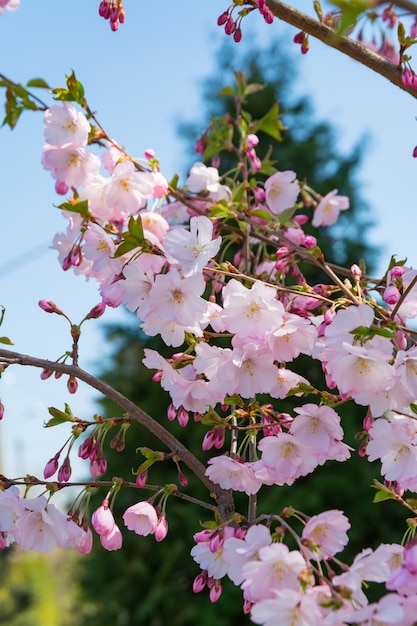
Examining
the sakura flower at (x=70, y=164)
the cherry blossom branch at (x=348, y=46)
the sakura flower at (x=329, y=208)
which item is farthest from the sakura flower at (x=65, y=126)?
the sakura flower at (x=329, y=208)

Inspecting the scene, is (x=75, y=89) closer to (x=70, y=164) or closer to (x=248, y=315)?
(x=70, y=164)

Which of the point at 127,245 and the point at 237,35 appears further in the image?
the point at 237,35

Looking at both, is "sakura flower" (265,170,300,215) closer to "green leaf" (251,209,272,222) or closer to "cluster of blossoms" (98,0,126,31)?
"green leaf" (251,209,272,222)

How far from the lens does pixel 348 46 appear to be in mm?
1331

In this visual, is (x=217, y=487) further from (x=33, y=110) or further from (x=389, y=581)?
(x=33, y=110)

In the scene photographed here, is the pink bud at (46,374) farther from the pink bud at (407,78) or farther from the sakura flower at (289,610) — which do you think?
the pink bud at (407,78)

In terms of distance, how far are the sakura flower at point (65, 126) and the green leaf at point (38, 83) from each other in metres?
0.12

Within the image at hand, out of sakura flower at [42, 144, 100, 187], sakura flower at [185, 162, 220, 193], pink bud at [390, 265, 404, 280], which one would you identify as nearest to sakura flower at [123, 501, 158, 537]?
pink bud at [390, 265, 404, 280]

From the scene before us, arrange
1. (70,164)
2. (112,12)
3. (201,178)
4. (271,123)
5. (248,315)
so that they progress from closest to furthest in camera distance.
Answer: (248,315) → (112,12) → (70,164) → (201,178) → (271,123)

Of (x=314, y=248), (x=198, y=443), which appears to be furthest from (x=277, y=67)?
(x=314, y=248)

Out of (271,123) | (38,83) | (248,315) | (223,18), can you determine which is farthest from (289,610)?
(271,123)

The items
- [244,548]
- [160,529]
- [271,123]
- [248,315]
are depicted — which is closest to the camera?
[244,548]

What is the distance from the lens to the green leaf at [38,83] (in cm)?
163

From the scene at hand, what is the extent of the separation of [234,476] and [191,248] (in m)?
0.37
